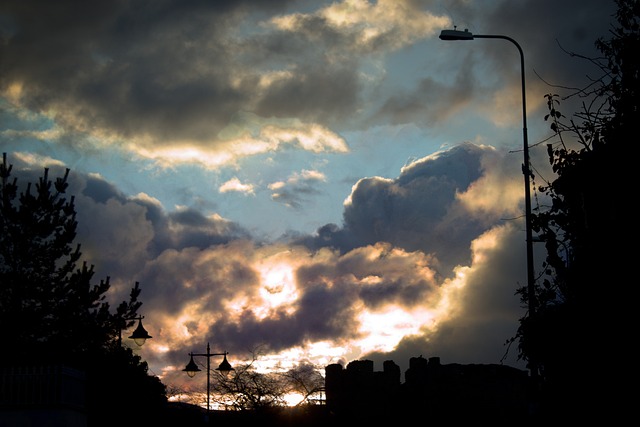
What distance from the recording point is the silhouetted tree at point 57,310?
38.2m

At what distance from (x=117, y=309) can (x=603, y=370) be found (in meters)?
29.5

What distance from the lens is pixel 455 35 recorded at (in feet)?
78.7

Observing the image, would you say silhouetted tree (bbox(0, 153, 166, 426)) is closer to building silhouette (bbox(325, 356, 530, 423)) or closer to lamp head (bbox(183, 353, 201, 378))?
lamp head (bbox(183, 353, 201, 378))

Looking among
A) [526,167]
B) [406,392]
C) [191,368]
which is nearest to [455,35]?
[526,167]

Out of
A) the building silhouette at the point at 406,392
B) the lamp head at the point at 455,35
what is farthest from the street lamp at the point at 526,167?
the building silhouette at the point at 406,392

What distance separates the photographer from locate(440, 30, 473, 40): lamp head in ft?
78.2

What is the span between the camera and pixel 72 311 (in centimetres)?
4091

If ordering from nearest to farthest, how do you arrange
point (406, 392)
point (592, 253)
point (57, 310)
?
point (592, 253)
point (57, 310)
point (406, 392)

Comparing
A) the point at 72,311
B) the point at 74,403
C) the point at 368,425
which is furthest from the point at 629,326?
the point at 368,425

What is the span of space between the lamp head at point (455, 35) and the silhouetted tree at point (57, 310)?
21114 mm

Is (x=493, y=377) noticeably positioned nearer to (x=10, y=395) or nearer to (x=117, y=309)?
(x=117, y=309)

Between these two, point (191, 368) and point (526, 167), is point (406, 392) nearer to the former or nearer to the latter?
point (191, 368)

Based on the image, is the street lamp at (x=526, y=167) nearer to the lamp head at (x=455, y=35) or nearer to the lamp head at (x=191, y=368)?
the lamp head at (x=455, y=35)

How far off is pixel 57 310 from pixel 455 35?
79.8 ft
